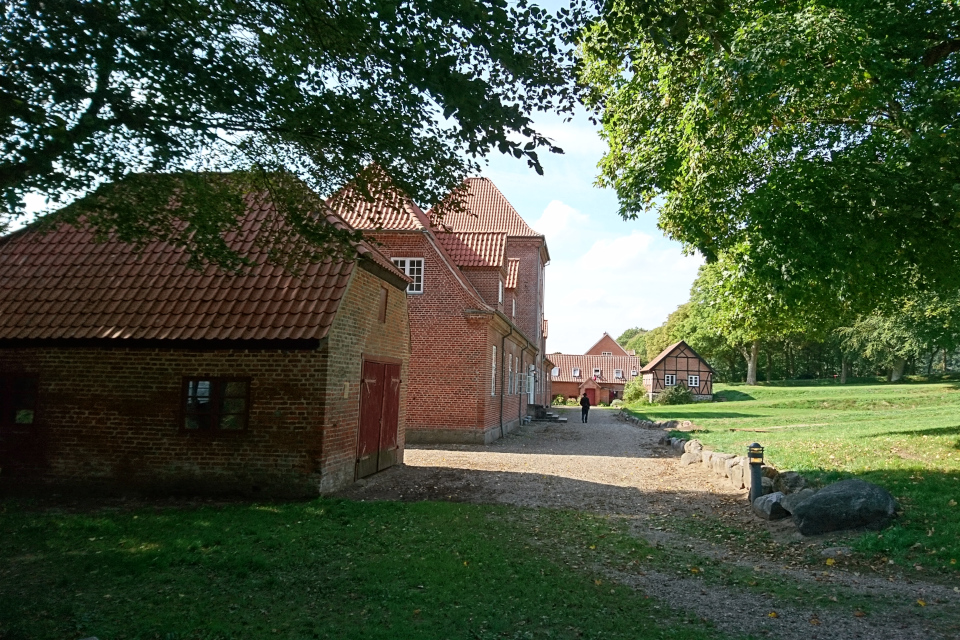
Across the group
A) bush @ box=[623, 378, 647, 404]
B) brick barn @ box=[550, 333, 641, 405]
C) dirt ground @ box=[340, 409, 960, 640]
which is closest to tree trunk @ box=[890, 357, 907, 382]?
brick barn @ box=[550, 333, 641, 405]

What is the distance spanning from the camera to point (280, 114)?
6551 millimetres

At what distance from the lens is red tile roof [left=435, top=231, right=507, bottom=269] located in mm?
23469

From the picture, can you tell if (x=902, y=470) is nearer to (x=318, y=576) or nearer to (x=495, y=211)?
(x=318, y=576)

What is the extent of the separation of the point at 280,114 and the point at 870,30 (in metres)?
8.98

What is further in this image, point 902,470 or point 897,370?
point 897,370

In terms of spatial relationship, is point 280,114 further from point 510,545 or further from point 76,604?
point 510,545

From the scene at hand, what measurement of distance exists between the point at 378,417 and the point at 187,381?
3746 millimetres

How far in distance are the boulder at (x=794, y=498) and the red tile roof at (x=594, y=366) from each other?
230ft

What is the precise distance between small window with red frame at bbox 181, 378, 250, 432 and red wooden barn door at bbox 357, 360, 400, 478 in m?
2.27

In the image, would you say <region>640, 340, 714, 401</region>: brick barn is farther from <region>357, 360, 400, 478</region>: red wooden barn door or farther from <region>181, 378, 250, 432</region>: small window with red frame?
<region>181, 378, 250, 432</region>: small window with red frame

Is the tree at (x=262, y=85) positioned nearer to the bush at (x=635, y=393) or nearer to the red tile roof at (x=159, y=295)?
the red tile roof at (x=159, y=295)

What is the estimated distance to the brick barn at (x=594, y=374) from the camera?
7794cm

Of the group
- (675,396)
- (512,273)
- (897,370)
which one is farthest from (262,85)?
(897,370)

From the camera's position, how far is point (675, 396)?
52438 mm
